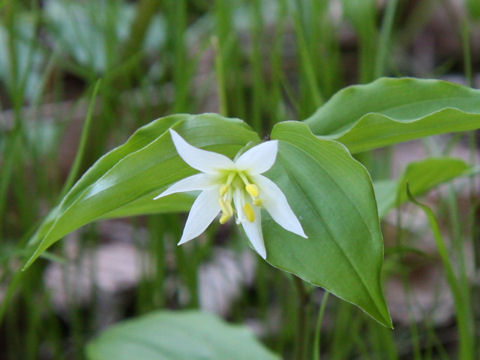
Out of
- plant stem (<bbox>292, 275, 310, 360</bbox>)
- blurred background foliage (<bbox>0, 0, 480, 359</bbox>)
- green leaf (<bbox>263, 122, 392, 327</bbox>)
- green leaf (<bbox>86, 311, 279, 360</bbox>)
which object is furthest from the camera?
blurred background foliage (<bbox>0, 0, 480, 359</bbox>)

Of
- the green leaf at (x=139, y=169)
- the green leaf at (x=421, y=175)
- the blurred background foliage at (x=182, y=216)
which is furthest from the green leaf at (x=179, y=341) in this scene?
the green leaf at (x=139, y=169)

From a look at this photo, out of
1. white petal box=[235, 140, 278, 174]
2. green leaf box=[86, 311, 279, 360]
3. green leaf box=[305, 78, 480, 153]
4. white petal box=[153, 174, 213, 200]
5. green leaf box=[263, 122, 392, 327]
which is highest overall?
green leaf box=[305, 78, 480, 153]

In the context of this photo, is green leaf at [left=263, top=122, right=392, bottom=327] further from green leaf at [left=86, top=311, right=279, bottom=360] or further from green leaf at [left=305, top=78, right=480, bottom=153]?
green leaf at [left=86, top=311, right=279, bottom=360]

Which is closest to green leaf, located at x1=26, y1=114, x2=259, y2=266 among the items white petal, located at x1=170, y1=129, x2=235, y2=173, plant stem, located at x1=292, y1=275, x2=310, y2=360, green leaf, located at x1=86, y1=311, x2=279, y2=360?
white petal, located at x1=170, y1=129, x2=235, y2=173

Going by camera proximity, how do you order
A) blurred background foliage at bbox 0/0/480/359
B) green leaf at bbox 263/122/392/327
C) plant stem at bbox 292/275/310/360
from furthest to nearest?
1. blurred background foliage at bbox 0/0/480/359
2. plant stem at bbox 292/275/310/360
3. green leaf at bbox 263/122/392/327

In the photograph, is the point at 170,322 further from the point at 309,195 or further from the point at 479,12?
the point at 479,12

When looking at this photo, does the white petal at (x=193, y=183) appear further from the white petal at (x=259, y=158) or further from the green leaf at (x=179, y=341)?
the green leaf at (x=179, y=341)

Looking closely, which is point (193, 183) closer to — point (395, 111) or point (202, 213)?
point (202, 213)
